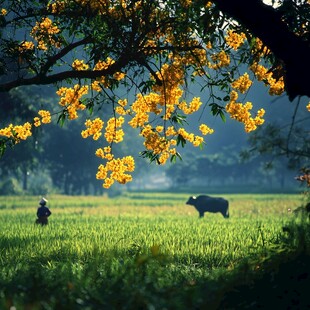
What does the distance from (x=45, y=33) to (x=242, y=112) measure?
14.8ft

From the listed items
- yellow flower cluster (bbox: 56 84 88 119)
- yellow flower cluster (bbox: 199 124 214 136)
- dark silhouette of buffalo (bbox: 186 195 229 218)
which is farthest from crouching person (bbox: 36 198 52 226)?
dark silhouette of buffalo (bbox: 186 195 229 218)

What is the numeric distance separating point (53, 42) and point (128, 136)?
3200 inches

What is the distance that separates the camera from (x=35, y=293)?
19.3ft

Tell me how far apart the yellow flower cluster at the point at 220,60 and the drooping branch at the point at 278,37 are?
3.28 metres

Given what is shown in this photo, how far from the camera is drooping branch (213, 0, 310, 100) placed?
22.5 feet

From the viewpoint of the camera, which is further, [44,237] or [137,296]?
[44,237]

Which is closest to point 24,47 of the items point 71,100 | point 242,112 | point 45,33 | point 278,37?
point 45,33

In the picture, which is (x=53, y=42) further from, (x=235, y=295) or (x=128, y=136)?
(x=128, y=136)

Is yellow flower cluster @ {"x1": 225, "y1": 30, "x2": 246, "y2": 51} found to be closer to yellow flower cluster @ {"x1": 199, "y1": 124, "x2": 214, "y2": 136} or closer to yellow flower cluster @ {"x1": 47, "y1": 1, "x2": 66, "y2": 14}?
yellow flower cluster @ {"x1": 199, "y1": 124, "x2": 214, "y2": 136}

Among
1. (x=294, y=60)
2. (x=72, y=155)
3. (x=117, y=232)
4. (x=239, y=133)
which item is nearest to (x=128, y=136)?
(x=72, y=155)

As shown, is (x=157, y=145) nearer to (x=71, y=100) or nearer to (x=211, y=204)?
(x=71, y=100)

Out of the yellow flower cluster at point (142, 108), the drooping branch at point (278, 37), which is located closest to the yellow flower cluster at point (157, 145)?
the yellow flower cluster at point (142, 108)

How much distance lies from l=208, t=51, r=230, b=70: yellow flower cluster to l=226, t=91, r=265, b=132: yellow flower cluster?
65 cm

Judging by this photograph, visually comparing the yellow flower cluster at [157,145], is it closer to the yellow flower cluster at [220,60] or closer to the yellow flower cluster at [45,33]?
the yellow flower cluster at [220,60]
